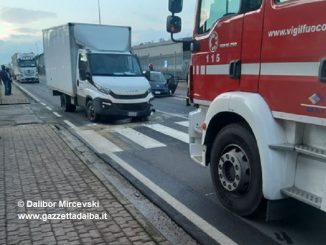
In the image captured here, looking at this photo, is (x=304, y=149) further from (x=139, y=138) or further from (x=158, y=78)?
(x=158, y=78)

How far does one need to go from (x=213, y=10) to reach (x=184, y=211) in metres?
2.70

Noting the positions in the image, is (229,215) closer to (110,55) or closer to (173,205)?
(173,205)

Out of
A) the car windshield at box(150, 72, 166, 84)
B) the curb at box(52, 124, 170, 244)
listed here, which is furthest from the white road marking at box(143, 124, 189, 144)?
the car windshield at box(150, 72, 166, 84)

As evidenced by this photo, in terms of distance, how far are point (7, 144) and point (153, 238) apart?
6229 millimetres

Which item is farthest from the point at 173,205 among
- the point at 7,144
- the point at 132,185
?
the point at 7,144

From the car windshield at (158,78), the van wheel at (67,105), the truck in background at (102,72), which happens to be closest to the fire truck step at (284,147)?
the truck in background at (102,72)

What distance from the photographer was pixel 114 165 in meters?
7.37

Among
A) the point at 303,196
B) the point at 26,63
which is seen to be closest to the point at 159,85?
the point at 303,196

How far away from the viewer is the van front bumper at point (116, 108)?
1249 cm

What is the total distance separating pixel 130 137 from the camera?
1046 cm

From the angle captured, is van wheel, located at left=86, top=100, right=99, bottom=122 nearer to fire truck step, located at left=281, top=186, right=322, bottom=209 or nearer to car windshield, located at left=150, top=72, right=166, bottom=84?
fire truck step, located at left=281, top=186, right=322, bottom=209

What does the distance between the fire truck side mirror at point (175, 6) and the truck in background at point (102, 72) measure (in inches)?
275

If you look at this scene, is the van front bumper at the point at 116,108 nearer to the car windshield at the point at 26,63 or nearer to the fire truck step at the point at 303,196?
the fire truck step at the point at 303,196

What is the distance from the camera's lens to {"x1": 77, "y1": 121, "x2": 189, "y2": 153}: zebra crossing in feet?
30.2
